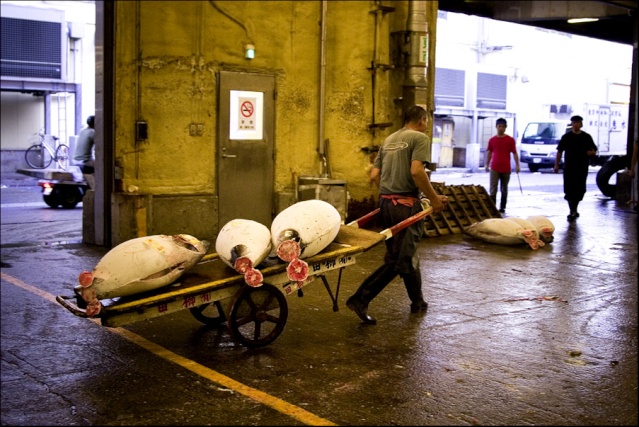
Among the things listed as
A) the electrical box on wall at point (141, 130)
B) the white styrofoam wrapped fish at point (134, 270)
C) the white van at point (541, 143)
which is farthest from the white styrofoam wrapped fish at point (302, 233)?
the white van at point (541, 143)

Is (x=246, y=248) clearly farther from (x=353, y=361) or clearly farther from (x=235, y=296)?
(x=353, y=361)

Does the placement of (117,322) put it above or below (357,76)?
below

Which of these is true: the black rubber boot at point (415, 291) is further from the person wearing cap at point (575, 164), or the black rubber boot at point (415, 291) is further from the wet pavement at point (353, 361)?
the person wearing cap at point (575, 164)

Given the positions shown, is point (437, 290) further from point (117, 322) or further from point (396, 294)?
point (117, 322)

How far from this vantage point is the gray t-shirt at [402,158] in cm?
709

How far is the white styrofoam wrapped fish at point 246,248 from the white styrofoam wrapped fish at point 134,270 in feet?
0.93

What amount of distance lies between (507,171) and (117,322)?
1174 centimetres

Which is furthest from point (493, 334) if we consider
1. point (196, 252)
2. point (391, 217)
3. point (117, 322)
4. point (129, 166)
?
point (129, 166)

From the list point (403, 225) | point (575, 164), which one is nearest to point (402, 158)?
point (403, 225)

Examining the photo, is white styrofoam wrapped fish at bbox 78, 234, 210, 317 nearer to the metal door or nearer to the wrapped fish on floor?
the metal door

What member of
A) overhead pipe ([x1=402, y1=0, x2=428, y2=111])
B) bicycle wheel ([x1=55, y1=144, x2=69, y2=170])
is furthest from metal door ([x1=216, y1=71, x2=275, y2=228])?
bicycle wheel ([x1=55, y1=144, x2=69, y2=170])

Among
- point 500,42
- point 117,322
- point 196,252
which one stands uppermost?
point 500,42

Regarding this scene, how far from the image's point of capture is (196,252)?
20.0ft

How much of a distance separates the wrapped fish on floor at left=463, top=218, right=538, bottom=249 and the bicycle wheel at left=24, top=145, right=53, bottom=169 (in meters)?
19.4
